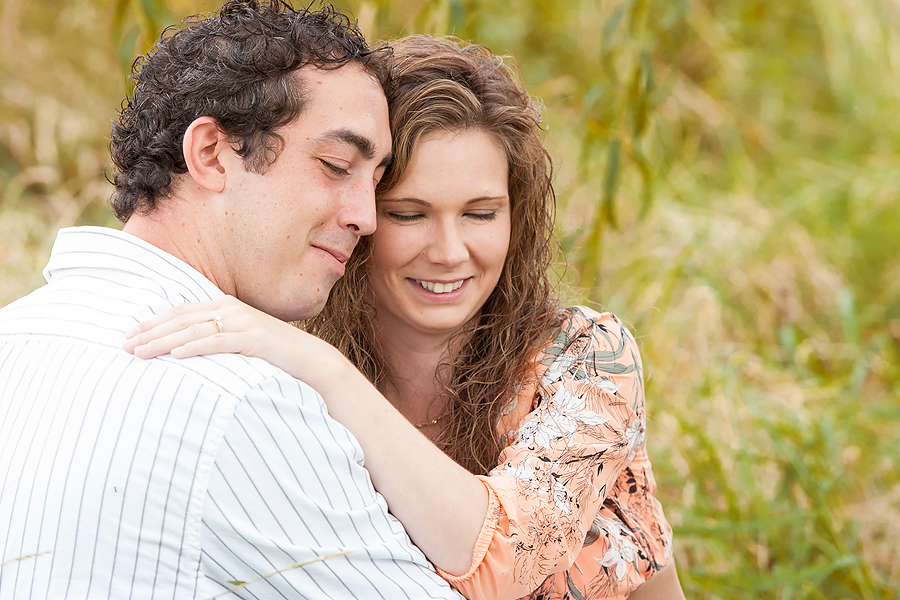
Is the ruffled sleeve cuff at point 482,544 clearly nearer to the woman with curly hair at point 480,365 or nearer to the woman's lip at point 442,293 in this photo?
the woman with curly hair at point 480,365

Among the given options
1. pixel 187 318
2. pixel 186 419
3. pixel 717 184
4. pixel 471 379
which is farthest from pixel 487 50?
pixel 717 184

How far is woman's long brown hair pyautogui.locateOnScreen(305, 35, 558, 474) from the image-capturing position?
7.27 feet

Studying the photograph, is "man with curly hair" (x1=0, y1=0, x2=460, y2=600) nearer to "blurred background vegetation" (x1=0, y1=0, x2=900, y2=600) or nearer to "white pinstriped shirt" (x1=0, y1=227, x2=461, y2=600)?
"white pinstriped shirt" (x1=0, y1=227, x2=461, y2=600)

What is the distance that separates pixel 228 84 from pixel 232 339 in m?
0.62

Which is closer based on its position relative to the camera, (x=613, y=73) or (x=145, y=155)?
(x=145, y=155)

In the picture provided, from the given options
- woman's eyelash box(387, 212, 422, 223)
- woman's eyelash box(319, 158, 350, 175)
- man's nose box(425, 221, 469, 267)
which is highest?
woman's eyelash box(319, 158, 350, 175)

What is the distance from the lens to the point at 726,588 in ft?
9.96

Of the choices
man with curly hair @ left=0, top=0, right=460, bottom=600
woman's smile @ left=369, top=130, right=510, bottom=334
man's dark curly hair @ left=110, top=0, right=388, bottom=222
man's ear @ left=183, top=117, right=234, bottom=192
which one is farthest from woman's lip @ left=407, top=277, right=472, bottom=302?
man's ear @ left=183, top=117, right=234, bottom=192

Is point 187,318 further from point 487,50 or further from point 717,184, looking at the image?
point 717,184

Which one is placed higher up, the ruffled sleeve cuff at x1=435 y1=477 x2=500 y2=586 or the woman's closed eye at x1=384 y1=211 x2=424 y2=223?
the woman's closed eye at x1=384 y1=211 x2=424 y2=223

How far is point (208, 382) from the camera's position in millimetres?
1430

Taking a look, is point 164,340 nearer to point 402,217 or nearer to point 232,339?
point 232,339

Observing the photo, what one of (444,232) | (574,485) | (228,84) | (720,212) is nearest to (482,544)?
(574,485)

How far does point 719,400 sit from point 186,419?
9.57 ft
